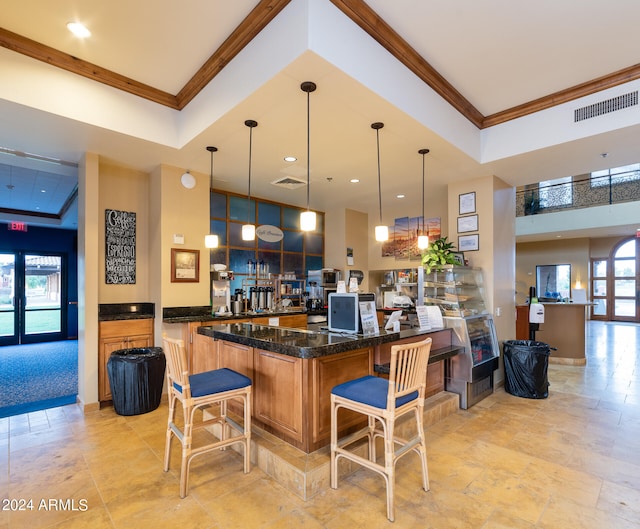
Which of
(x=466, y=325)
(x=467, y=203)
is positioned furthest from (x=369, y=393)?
(x=467, y=203)

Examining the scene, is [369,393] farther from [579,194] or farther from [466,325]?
[579,194]

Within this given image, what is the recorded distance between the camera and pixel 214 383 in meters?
2.60

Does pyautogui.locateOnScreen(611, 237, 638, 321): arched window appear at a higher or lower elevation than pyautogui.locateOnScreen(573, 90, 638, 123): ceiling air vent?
lower

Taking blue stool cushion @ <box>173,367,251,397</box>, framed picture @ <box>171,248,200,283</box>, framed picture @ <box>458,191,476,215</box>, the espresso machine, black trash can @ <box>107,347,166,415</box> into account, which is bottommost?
black trash can @ <box>107,347,166,415</box>

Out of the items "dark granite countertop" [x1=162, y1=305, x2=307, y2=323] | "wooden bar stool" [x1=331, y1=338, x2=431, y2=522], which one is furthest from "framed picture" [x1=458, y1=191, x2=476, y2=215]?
"wooden bar stool" [x1=331, y1=338, x2=431, y2=522]

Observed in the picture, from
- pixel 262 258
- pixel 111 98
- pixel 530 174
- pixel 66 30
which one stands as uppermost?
pixel 66 30

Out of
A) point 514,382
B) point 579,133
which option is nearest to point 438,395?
point 514,382

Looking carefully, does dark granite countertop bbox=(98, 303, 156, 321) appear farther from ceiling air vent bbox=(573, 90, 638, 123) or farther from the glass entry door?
the glass entry door

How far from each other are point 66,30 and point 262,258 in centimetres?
436

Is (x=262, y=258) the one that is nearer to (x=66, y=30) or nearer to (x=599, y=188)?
(x=66, y=30)

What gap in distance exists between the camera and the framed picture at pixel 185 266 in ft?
15.1

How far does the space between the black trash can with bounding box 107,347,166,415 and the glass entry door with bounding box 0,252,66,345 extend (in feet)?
21.2

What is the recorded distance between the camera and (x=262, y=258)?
262 inches

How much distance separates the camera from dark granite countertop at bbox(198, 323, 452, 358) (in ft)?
7.90
